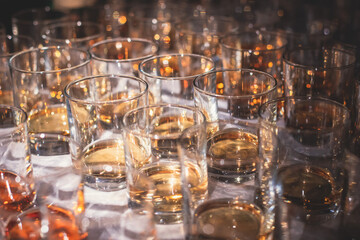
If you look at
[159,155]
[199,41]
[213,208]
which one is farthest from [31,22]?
[213,208]

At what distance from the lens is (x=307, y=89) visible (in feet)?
2.59

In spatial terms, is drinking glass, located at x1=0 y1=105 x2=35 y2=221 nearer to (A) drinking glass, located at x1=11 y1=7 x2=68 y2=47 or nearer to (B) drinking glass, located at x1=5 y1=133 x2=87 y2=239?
(B) drinking glass, located at x1=5 y1=133 x2=87 y2=239

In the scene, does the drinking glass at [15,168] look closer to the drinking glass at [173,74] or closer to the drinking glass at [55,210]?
the drinking glass at [55,210]

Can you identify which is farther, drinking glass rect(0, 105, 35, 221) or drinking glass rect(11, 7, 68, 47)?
drinking glass rect(11, 7, 68, 47)

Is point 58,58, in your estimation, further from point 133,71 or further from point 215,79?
point 215,79

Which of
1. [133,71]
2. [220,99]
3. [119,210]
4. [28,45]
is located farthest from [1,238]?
[28,45]

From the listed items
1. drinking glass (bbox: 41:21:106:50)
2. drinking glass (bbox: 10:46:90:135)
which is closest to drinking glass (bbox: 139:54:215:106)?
drinking glass (bbox: 10:46:90:135)

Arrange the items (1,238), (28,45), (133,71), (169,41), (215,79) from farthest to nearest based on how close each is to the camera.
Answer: (169,41), (28,45), (133,71), (215,79), (1,238)

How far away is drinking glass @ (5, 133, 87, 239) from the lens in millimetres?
548

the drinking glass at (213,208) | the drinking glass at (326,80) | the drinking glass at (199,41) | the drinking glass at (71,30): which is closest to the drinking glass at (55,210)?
the drinking glass at (213,208)

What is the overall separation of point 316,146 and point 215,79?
23cm

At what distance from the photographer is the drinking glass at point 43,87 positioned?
2.64 ft

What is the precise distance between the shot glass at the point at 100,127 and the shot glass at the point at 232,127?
101 millimetres

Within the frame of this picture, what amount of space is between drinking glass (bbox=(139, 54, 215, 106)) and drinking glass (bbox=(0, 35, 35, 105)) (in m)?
0.33
